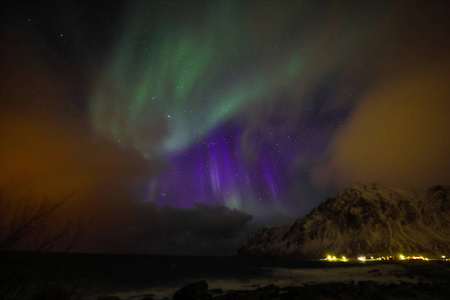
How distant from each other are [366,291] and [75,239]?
1220 inches

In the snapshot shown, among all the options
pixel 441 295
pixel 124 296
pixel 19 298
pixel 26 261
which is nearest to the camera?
pixel 26 261

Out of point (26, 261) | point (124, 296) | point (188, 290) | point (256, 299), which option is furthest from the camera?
point (124, 296)

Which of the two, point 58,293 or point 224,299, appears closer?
point 58,293

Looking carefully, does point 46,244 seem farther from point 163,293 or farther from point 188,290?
point 163,293

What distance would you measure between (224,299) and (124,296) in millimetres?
18768

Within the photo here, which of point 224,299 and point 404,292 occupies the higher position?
point 224,299

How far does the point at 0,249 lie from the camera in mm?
8711

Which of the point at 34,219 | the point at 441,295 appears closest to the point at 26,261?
the point at 34,219

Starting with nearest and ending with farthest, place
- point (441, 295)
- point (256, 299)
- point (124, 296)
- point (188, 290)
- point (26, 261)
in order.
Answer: point (26, 261)
point (441, 295)
point (256, 299)
point (188, 290)
point (124, 296)

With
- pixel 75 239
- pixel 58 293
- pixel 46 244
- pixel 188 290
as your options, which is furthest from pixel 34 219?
pixel 188 290

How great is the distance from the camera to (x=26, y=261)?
33.4 ft

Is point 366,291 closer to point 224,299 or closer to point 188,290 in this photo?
point 224,299

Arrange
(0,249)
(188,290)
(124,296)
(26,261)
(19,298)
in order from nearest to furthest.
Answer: (0,249) → (26,261) → (19,298) → (188,290) → (124,296)

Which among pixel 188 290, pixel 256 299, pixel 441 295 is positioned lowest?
pixel 441 295
